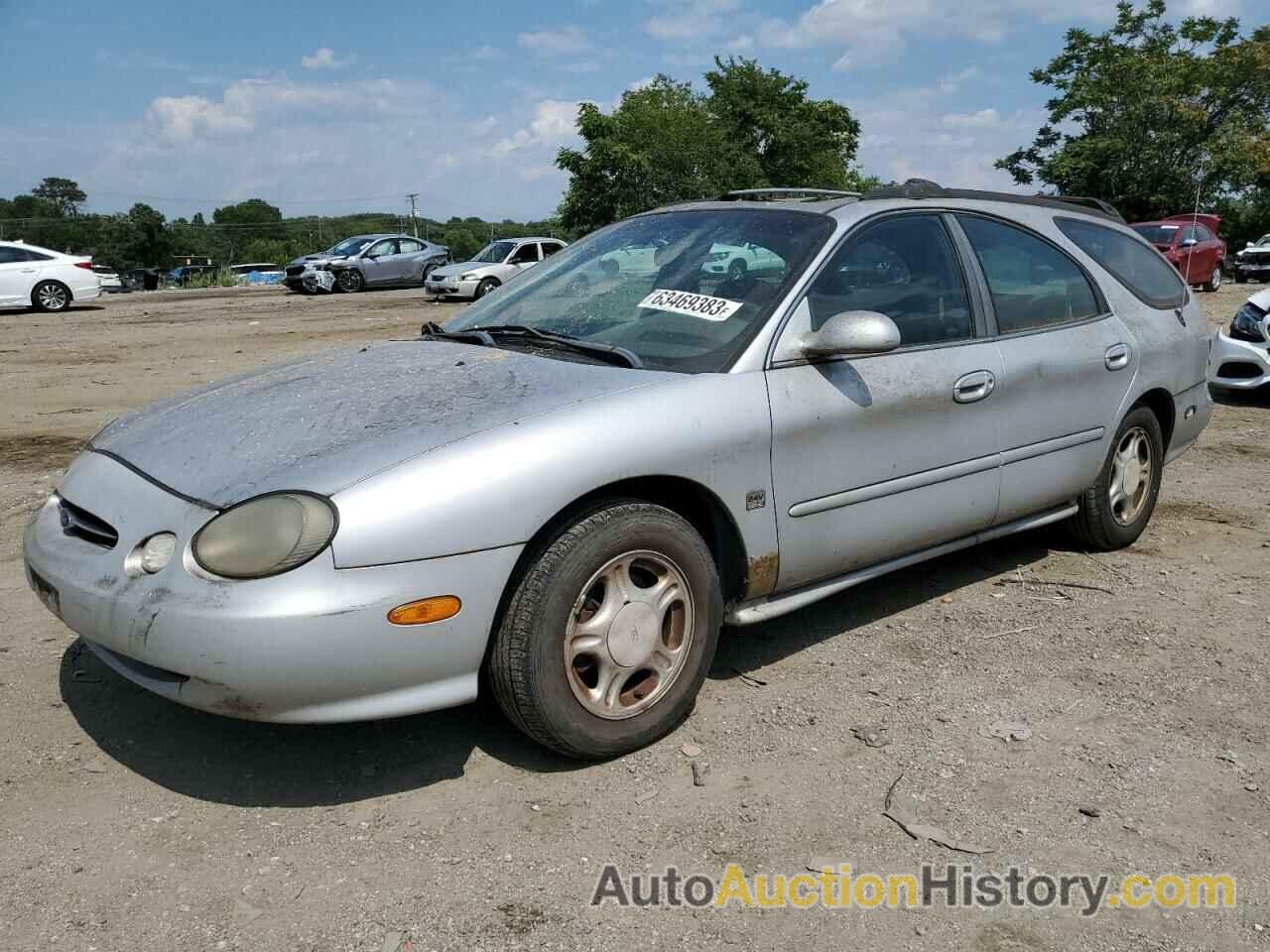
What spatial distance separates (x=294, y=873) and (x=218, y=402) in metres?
1.54

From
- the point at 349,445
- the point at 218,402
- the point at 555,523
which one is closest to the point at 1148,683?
the point at 555,523

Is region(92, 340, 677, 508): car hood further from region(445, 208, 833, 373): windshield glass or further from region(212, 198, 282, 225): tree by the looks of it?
region(212, 198, 282, 225): tree

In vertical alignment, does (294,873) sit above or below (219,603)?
below

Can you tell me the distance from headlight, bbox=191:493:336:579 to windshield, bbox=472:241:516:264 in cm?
2096

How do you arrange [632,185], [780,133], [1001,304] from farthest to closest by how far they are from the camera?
[780,133] → [632,185] → [1001,304]

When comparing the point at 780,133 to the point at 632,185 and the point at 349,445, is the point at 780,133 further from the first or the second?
the point at 349,445

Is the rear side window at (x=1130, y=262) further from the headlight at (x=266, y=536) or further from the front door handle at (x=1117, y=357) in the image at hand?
the headlight at (x=266, y=536)

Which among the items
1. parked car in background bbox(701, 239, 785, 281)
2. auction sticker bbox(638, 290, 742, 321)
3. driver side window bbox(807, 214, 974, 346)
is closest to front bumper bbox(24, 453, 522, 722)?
auction sticker bbox(638, 290, 742, 321)

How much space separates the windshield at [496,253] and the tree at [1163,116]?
23.9 meters

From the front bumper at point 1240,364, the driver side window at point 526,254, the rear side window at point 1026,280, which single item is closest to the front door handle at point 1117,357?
the rear side window at point 1026,280

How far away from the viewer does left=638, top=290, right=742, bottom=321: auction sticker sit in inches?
136

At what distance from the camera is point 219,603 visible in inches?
99.5

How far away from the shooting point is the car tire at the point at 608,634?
2.79 metres

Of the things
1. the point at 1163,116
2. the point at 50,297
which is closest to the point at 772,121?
the point at 1163,116
